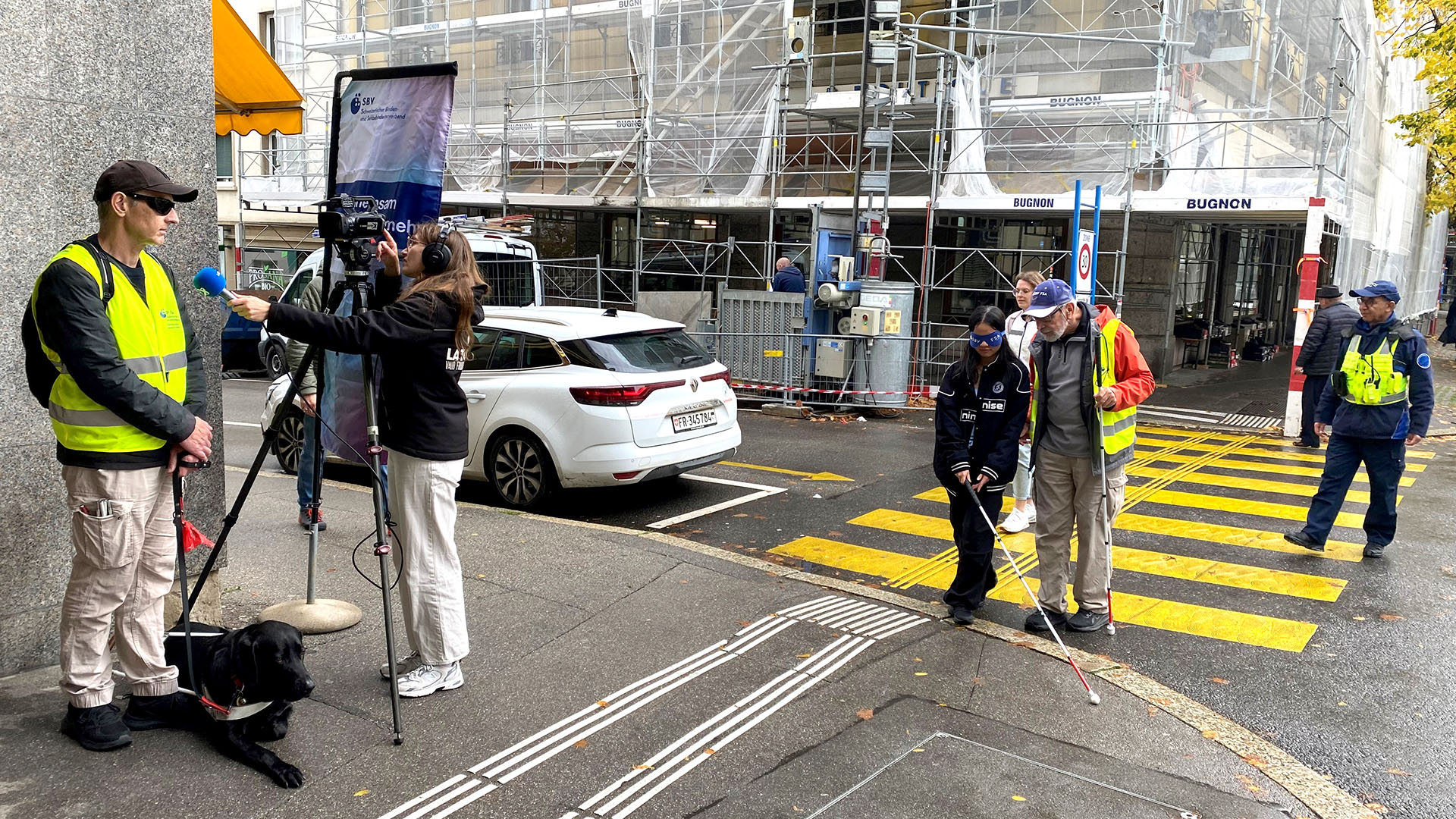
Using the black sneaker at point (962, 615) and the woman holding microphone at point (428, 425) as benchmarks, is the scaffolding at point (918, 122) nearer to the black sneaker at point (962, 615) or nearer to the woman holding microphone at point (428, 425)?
the black sneaker at point (962, 615)

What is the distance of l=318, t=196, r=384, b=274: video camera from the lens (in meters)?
4.25

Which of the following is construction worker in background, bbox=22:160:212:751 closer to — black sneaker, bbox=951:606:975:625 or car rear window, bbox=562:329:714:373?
black sneaker, bbox=951:606:975:625

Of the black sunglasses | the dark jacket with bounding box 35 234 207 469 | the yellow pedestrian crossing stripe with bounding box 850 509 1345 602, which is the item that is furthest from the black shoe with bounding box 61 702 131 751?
the yellow pedestrian crossing stripe with bounding box 850 509 1345 602

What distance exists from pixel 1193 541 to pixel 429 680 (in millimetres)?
6049

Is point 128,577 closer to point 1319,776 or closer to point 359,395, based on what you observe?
point 359,395

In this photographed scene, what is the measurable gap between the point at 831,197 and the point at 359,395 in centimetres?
1403

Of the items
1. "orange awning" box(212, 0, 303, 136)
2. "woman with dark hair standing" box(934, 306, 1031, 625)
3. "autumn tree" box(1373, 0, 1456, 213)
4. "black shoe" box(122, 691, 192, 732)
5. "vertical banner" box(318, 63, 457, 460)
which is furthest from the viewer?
"autumn tree" box(1373, 0, 1456, 213)

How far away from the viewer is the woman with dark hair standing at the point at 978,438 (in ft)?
19.4

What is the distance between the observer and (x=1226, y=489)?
Answer: 10156 millimetres

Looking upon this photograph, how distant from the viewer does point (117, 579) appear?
3.86 meters

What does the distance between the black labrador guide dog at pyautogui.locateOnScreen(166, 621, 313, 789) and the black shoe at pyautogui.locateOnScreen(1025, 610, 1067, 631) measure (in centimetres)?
383

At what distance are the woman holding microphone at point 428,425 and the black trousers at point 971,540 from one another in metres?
2.81

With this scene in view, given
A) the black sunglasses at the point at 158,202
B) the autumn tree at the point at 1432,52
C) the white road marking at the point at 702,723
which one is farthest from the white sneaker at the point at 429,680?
the autumn tree at the point at 1432,52

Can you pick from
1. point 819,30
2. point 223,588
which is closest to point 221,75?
point 223,588
